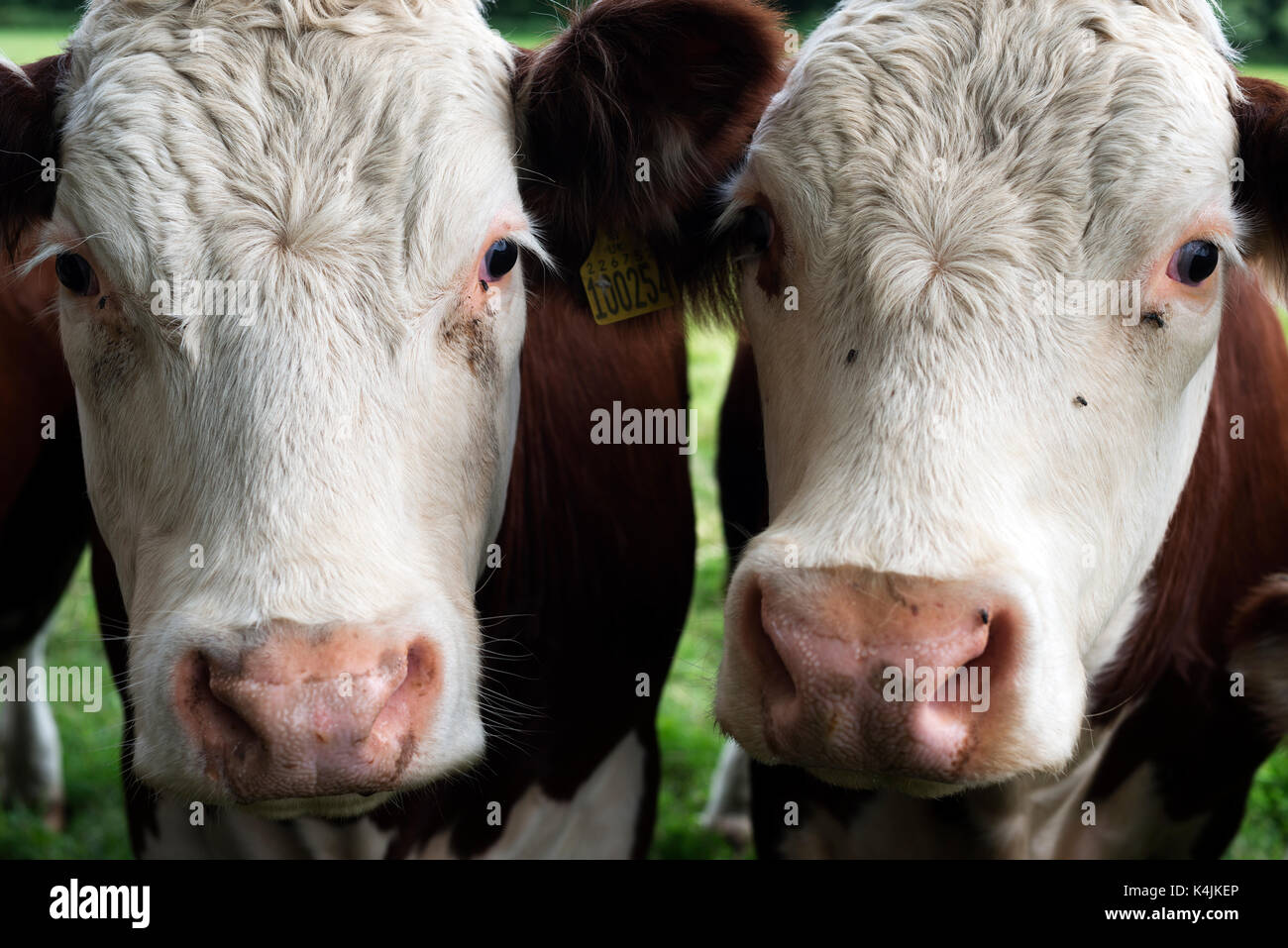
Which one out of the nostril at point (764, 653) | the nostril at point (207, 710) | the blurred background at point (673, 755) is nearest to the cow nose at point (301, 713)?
the nostril at point (207, 710)

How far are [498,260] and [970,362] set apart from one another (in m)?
1.13

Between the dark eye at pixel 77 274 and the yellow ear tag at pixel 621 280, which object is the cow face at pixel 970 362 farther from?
the dark eye at pixel 77 274

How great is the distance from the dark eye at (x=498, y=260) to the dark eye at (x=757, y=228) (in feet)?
1.91

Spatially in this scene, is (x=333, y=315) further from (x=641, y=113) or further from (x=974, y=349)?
(x=974, y=349)

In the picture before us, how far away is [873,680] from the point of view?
2.17 metres

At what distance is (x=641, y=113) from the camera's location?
3090 millimetres

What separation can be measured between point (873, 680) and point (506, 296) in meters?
1.35

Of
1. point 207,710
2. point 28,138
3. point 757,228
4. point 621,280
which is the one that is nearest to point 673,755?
point 621,280

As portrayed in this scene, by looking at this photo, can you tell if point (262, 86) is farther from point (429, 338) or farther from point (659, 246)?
point (659, 246)

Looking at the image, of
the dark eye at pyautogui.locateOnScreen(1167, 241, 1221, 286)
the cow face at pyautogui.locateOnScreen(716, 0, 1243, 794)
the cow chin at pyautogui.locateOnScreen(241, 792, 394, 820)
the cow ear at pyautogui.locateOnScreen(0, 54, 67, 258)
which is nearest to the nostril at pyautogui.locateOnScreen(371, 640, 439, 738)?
the cow chin at pyautogui.locateOnScreen(241, 792, 394, 820)

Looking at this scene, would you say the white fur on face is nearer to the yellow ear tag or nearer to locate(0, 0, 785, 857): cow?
locate(0, 0, 785, 857): cow

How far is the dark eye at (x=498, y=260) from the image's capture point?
9.27 feet
